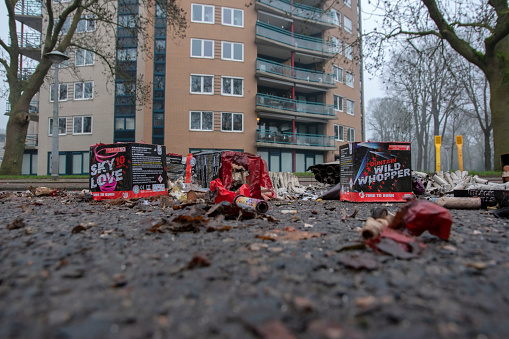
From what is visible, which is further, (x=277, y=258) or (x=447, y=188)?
(x=447, y=188)

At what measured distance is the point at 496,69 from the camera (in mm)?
10656

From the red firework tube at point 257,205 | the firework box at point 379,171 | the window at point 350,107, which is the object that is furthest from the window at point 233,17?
the red firework tube at point 257,205

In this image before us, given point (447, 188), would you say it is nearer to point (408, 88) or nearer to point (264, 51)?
point (264, 51)

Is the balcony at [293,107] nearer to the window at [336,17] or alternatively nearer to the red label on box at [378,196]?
the window at [336,17]

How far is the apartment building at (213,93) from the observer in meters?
21.5

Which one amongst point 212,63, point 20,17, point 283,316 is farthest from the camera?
point 20,17

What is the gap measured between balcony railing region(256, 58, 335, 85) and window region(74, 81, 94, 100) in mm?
13128

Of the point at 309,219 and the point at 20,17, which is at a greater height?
the point at 20,17

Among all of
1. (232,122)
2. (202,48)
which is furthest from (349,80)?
(202,48)

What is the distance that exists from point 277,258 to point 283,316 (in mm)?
670

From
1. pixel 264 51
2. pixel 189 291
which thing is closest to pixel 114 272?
pixel 189 291

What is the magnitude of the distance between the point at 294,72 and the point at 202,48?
7.88 meters

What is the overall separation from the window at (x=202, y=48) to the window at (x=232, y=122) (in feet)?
14.6

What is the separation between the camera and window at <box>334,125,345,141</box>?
27625 mm
